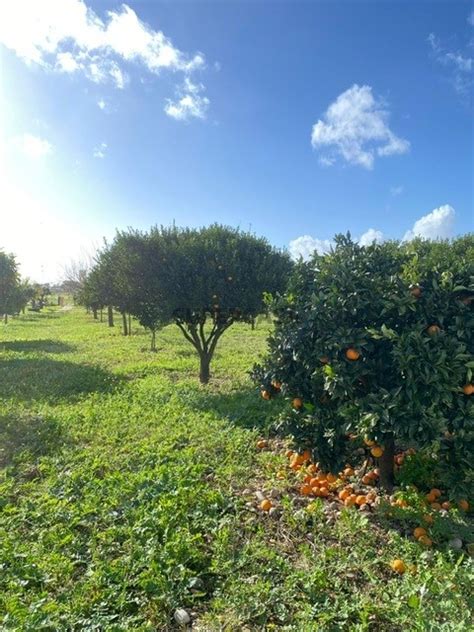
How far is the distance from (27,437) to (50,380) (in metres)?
4.31

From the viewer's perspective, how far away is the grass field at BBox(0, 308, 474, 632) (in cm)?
245

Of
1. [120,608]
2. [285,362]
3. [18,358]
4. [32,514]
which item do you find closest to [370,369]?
[285,362]

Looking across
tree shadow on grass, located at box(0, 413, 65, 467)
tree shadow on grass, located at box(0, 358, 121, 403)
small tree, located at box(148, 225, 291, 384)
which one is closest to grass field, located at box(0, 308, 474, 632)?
tree shadow on grass, located at box(0, 413, 65, 467)

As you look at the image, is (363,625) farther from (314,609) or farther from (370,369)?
(370,369)

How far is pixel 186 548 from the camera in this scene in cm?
303

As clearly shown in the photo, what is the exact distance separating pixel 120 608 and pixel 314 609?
136cm

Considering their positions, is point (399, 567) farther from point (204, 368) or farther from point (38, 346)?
point (38, 346)

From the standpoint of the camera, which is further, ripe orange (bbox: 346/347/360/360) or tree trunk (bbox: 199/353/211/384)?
tree trunk (bbox: 199/353/211/384)

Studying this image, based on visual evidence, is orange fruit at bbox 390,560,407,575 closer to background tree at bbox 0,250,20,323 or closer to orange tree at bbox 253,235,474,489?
orange tree at bbox 253,235,474,489

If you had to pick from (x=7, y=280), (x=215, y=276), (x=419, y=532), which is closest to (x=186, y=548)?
(x=419, y=532)

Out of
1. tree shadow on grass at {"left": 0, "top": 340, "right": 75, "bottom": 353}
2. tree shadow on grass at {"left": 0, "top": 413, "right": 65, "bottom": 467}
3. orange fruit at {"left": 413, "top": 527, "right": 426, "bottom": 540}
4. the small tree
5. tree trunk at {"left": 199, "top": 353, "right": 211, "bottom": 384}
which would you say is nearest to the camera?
orange fruit at {"left": 413, "top": 527, "right": 426, "bottom": 540}

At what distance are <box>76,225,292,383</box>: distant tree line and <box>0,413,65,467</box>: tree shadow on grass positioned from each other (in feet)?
12.7

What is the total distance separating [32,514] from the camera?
150 inches

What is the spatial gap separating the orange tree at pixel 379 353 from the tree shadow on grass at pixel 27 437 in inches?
152
